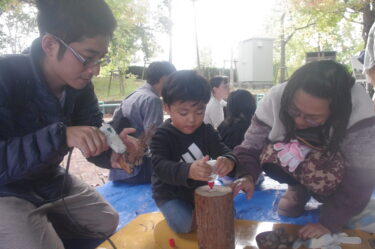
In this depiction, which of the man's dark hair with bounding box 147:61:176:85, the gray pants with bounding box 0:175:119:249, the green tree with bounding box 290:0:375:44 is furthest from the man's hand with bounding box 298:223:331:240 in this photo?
the green tree with bounding box 290:0:375:44

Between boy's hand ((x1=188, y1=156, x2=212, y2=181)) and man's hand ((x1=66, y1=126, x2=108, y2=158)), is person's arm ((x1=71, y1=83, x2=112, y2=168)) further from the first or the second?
boy's hand ((x1=188, y1=156, x2=212, y2=181))

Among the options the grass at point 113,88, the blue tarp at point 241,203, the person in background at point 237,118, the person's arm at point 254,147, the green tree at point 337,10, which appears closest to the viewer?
the person's arm at point 254,147

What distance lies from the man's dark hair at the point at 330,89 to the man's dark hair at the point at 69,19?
109 cm

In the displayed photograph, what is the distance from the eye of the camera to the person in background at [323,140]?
1645 mm

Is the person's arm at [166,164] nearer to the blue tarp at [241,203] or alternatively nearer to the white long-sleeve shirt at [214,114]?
the blue tarp at [241,203]

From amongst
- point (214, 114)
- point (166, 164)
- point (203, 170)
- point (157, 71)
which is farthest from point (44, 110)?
point (214, 114)

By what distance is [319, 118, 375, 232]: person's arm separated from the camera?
5.41 ft

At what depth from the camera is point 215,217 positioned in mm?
1463

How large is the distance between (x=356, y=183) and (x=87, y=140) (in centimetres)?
139

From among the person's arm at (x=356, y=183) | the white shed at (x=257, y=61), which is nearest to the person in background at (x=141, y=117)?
the person's arm at (x=356, y=183)

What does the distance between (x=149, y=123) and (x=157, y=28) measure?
13642mm

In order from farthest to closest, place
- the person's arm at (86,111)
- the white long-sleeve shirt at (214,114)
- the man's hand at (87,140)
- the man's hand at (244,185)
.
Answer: the white long-sleeve shirt at (214,114)
the person's arm at (86,111)
the man's hand at (244,185)
the man's hand at (87,140)

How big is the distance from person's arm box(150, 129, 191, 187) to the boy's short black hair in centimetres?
24

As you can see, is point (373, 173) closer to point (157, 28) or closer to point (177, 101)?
point (177, 101)
